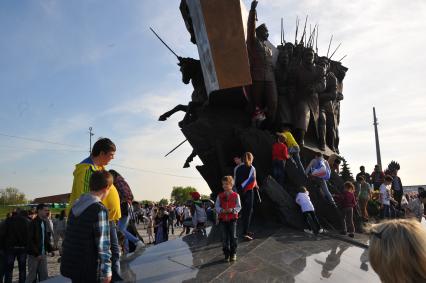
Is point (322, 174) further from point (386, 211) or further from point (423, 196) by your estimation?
point (386, 211)

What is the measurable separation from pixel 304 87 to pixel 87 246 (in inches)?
395

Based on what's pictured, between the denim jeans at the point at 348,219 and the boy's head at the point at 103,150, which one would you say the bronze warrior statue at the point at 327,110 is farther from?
the boy's head at the point at 103,150

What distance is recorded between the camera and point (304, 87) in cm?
1212

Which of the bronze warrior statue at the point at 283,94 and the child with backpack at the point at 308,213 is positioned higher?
the bronze warrior statue at the point at 283,94

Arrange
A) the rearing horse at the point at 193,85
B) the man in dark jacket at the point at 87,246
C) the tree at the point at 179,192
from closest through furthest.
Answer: the man in dark jacket at the point at 87,246, the rearing horse at the point at 193,85, the tree at the point at 179,192

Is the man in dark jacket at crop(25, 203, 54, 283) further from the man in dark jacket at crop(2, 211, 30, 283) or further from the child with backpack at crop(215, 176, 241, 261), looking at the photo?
the child with backpack at crop(215, 176, 241, 261)

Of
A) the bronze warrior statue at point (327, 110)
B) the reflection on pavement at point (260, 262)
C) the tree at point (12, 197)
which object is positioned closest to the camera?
the reflection on pavement at point (260, 262)

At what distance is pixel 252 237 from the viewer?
7.37 m

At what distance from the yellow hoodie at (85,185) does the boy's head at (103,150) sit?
80 mm

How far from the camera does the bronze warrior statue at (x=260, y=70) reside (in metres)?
11.3

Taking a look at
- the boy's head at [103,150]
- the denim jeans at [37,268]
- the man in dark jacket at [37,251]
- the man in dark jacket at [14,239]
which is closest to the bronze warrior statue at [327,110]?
the man in dark jacket at [37,251]

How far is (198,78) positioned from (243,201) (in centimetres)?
679

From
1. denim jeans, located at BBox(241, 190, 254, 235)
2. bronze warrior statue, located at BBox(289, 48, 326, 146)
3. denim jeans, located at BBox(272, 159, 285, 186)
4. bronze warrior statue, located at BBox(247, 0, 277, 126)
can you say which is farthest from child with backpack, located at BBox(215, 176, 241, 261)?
bronze warrior statue, located at BBox(289, 48, 326, 146)

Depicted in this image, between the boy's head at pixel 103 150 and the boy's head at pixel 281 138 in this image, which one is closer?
the boy's head at pixel 103 150
